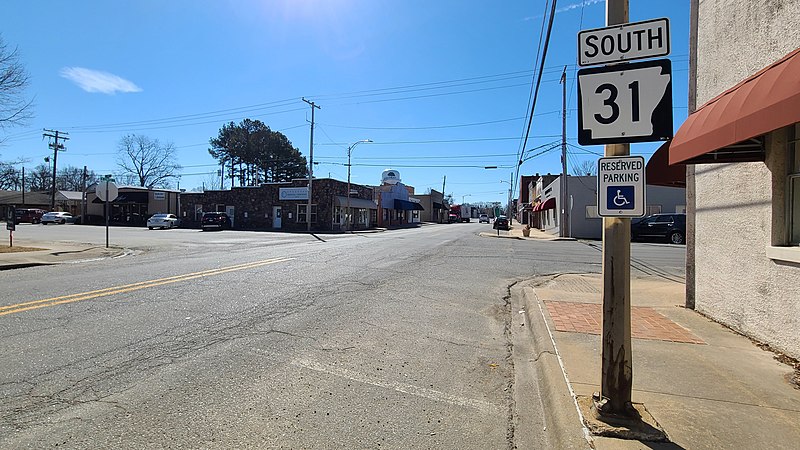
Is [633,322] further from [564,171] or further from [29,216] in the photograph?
[29,216]

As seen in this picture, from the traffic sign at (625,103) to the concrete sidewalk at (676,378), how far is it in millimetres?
2194

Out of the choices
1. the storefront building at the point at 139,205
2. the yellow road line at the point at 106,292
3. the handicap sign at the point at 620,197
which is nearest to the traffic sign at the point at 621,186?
the handicap sign at the point at 620,197

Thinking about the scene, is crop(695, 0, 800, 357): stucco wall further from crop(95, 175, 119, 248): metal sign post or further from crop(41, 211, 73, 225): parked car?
crop(41, 211, 73, 225): parked car

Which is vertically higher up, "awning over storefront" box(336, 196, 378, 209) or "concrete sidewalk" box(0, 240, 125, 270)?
"awning over storefront" box(336, 196, 378, 209)

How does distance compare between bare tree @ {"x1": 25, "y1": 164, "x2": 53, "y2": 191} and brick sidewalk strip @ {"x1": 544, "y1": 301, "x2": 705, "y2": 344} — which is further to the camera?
bare tree @ {"x1": 25, "y1": 164, "x2": 53, "y2": 191}

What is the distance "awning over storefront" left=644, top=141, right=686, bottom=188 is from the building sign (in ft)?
124

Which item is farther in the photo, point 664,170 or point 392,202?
point 392,202

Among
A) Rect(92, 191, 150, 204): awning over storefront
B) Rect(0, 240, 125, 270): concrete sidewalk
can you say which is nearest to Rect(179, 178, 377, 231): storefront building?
Rect(92, 191, 150, 204): awning over storefront

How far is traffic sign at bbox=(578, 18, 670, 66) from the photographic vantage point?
10.8 feet

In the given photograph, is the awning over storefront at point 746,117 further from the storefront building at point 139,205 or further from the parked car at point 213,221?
the storefront building at point 139,205

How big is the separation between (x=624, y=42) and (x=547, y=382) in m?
3.14

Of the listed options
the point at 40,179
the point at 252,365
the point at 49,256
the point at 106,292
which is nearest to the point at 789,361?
the point at 252,365

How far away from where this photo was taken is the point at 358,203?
4822 cm

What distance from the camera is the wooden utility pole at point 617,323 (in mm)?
3256
